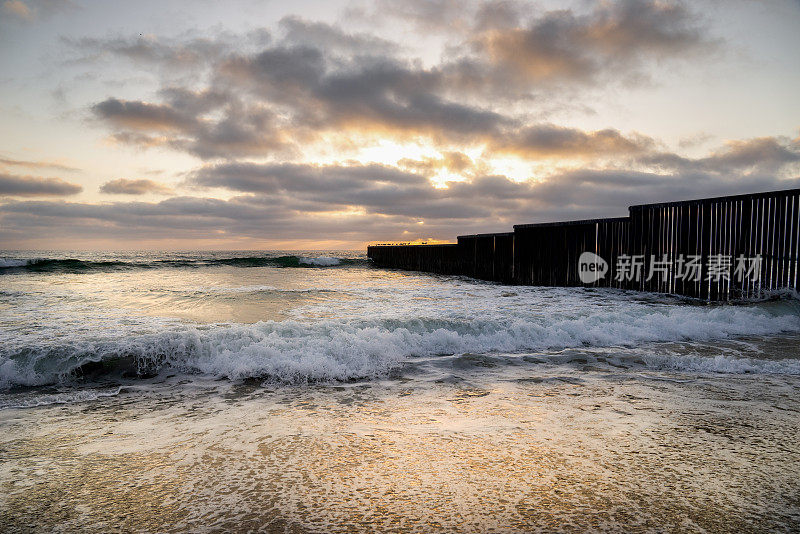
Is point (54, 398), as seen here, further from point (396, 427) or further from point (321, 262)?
point (321, 262)

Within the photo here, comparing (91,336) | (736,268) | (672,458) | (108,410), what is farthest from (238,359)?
(736,268)

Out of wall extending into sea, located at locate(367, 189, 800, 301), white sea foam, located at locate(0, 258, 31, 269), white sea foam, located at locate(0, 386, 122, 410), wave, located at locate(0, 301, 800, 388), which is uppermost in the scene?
wall extending into sea, located at locate(367, 189, 800, 301)

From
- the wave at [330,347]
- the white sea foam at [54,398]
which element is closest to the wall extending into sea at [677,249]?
the wave at [330,347]

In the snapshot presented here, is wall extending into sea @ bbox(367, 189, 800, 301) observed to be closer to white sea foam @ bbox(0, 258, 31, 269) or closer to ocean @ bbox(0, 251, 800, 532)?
ocean @ bbox(0, 251, 800, 532)

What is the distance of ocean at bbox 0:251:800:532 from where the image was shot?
6.67 feet

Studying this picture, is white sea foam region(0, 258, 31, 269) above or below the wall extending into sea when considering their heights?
below

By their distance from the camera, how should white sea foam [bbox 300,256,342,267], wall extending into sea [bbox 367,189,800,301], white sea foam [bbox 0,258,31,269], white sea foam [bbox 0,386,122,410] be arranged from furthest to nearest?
white sea foam [bbox 300,256,342,267] → white sea foam [bbox 0,258,31,269] → wall extending into sea [bbox 367,189,800,301] → white sea foam [bbox 0,386,122,410]

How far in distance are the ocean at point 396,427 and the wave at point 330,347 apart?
1.3 inches

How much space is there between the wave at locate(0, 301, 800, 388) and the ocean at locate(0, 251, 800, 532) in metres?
0.03

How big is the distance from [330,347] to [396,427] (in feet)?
8.54

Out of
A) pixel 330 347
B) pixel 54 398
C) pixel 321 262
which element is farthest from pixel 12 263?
pixel 330 347

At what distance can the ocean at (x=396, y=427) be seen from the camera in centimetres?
203

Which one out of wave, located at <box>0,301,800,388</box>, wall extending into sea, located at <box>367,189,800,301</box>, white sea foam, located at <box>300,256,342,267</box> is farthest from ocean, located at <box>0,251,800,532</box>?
white sea foam, located at <box>300,256,342,267</box>

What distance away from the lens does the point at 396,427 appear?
3.20 meters
